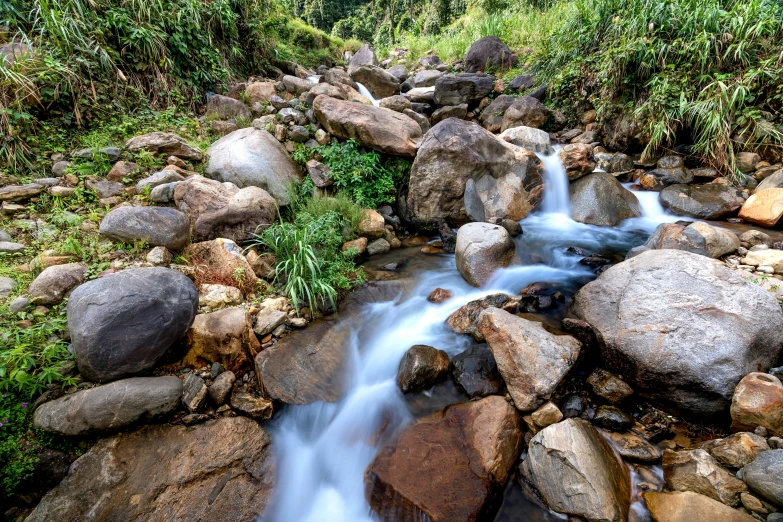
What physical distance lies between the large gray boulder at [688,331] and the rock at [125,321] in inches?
164

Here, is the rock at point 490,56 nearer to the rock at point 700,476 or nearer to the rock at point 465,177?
the rock at point 465,177

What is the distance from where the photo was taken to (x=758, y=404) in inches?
100

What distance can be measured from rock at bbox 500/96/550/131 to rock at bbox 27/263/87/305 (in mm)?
8860

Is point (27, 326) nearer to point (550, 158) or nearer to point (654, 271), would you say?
point (654, 271)

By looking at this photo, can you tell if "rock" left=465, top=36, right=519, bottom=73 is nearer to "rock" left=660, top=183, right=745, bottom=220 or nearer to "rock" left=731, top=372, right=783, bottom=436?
"rock" left=660, top=183, right=745, bottom=220

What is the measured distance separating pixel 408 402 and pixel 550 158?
5.88 m

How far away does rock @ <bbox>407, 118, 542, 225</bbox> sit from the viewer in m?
6.07

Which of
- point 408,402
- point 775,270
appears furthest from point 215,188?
point 775,270

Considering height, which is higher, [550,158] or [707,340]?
[550,158]

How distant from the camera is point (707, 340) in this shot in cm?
292

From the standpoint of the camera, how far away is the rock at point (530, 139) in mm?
7238

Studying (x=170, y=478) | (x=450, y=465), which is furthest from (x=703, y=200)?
(x=170, y=478)

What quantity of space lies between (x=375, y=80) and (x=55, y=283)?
958 centimetres

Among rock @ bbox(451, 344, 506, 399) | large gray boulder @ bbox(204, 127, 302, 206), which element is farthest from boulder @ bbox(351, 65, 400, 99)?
rock @ bbox(451, 344, 506, 399)
